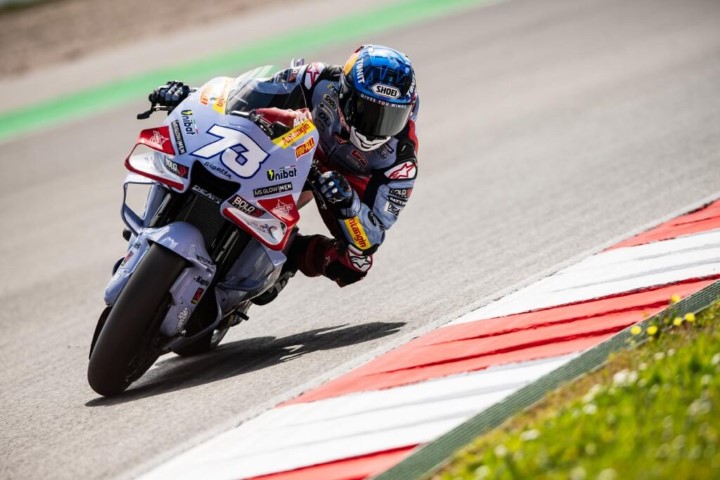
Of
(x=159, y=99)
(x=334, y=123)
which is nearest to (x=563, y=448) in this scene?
(x=334, y=123)

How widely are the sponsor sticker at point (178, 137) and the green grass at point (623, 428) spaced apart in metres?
2.32

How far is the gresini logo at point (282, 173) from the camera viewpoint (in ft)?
16.9

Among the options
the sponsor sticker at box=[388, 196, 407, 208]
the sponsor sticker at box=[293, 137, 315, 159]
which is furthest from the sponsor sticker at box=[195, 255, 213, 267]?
the sponsor sticker at box=[388, 196, 407, 208]

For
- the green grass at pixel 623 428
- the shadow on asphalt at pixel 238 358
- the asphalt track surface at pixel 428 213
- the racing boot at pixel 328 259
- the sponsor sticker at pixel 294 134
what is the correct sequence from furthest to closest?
the racing boot at pixel 328 259, the shadow on asphalt at pixel 238 358, the sponsor sticker at pixel 294 134, the asphalt track surface at pixel 428 213, the green grass at pixel 623 428

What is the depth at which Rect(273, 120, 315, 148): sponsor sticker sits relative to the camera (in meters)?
5.22

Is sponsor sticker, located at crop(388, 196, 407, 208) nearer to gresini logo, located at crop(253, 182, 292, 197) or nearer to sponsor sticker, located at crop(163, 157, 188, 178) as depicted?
gresini logo, located at crop(253, 182, 292, 197)

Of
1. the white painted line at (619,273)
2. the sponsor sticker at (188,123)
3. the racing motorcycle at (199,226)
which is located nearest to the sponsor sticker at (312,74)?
the racing motorcycle at (199,226)

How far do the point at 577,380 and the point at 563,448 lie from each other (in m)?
0.84

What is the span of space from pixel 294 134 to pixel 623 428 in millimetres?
2600

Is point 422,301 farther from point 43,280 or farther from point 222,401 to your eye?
point 43,280

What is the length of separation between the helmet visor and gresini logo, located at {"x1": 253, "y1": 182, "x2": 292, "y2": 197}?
2.18 ft

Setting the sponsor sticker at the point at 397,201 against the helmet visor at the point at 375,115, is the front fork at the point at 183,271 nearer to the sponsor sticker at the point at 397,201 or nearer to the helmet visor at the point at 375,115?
the helmet visor at the point at 375,115

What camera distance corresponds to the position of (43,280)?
27.7 feet

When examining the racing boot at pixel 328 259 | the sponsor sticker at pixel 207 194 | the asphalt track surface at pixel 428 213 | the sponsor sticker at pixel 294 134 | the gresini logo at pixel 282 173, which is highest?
the sponsor sticker at pixel 294 134
